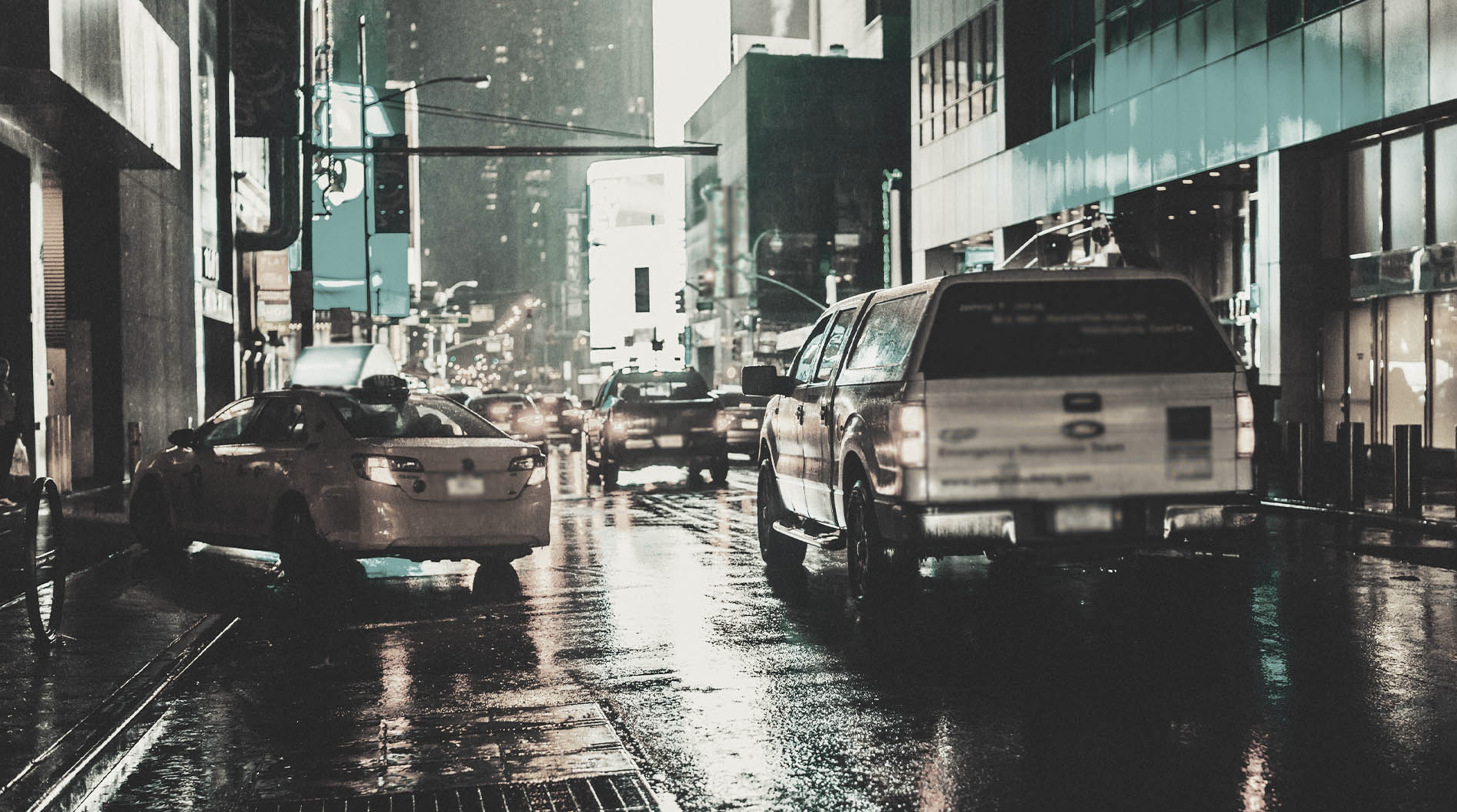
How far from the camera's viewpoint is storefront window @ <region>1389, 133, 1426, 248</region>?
1013 inches

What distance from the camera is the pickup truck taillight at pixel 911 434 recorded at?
27.5 ft

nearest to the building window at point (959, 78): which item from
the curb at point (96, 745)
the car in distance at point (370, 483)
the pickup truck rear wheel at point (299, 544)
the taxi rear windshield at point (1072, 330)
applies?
the car in distance at point (370, 483)

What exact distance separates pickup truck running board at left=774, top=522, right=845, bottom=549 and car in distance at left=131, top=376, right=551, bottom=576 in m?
1.88

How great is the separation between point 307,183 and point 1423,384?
21558 millimetres

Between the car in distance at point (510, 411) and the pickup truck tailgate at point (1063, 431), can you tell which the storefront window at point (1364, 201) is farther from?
the pickup truck tailgate at point (1063, 431)

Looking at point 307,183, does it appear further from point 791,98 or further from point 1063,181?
point 791,98

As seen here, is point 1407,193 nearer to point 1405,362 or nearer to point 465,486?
point 1405,362

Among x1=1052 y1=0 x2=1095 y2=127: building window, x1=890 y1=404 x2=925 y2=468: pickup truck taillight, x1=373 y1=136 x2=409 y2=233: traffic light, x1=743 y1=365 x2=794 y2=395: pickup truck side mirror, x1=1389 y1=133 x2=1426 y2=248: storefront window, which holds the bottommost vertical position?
x1=890 y1=404 x2=925 y2=468: pickup truck taillight

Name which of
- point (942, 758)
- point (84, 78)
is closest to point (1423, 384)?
point (84, 78)

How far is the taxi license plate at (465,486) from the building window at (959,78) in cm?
3112

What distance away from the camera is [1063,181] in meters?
36.1

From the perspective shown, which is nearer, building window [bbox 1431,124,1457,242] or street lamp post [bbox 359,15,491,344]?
building window [bbox 1431,124,1457,242]

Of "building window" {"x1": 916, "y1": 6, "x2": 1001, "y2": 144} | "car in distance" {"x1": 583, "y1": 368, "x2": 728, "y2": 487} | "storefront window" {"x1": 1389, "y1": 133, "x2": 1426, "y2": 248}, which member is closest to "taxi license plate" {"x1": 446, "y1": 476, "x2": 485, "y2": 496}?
"car in distance" {"x1": 583, "y1": 368, "x2": 728, "y2": 487}

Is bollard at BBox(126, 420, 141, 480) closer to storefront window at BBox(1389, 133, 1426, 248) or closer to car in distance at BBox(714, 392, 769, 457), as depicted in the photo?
car in distance at BBox(714, 392, 769, 457)
